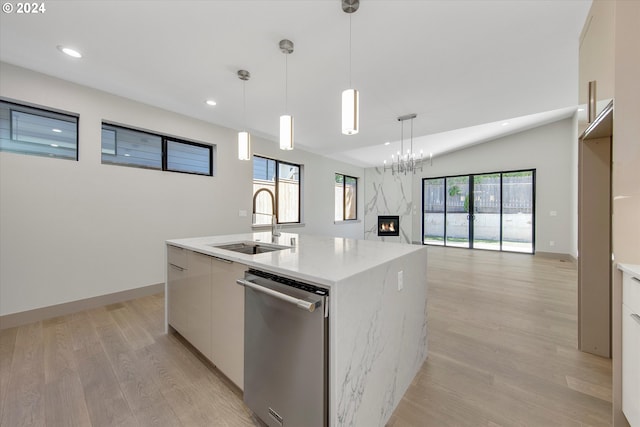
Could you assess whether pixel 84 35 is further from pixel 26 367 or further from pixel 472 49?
pixel 472 49

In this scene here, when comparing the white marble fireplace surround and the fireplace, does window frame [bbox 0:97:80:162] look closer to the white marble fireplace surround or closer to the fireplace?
the fireplace

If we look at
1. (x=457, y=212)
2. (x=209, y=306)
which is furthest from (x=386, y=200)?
(x=209, y=306)

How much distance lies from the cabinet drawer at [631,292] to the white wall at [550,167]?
229 inches

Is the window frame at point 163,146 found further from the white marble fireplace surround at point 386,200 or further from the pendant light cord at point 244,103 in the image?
the white marble fireplace surround at point 386,200

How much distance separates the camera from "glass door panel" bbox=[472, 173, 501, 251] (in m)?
7.04

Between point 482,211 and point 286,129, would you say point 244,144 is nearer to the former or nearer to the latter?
point 286,129

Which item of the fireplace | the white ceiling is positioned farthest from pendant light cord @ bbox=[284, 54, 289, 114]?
the fireplace

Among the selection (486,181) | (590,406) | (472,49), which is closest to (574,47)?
(472,49)

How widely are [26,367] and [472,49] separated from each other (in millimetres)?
4477

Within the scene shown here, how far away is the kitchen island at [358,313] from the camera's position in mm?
1064

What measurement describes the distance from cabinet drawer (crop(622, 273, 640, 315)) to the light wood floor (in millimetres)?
742

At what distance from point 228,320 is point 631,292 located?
2.21 metres

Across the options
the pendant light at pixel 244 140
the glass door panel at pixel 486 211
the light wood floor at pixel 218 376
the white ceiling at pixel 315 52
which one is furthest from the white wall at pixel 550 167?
the pendant light at pixel 244 140

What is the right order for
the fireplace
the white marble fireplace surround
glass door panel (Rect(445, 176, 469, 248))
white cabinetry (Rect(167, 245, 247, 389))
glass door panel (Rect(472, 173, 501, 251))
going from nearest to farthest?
white cabinetry (Rect(167, 245, 247, 389)), glass door panel (Rect(472, 173, 501, 251)), glass door panel (Rect(445, 176, 469, 248)), the fireplace, the white marble fireplace surround
